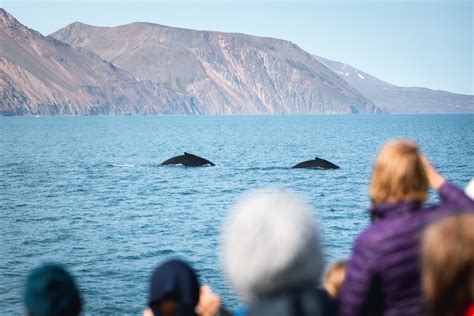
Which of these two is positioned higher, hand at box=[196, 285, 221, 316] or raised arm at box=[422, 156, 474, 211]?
raised arm at box=[422, 156, 474, 211]

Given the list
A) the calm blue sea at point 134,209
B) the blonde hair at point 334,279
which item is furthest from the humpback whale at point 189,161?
the blonde hair at point 334,279

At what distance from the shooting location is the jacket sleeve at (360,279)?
5.03m

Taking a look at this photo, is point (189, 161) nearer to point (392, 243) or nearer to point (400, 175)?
point (400, 175)

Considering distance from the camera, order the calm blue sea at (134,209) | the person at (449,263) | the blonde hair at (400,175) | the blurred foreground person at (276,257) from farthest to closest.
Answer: the calm blue sea at (134,209)
the blonde hair at (400,175)
the blurred foreground person at (276,257)
the person at (449,263)

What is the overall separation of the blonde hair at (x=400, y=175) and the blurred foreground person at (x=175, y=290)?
1.41 meters

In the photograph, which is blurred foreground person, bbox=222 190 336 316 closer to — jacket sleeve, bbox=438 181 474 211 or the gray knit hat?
the gray knit hat

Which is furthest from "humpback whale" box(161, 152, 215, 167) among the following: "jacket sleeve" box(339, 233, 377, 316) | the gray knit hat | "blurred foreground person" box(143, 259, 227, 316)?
the gray knit hat

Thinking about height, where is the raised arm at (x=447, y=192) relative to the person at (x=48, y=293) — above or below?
above

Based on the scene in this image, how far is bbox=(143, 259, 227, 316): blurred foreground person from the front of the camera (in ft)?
17.8

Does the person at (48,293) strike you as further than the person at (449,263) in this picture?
Yes

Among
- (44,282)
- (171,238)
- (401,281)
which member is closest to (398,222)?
(401,281)

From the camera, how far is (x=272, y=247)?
161 inches

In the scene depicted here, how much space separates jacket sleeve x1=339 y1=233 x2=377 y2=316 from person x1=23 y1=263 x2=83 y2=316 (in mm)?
1727

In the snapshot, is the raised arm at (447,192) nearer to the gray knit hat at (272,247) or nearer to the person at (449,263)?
the gray knit hat at (272,247)
